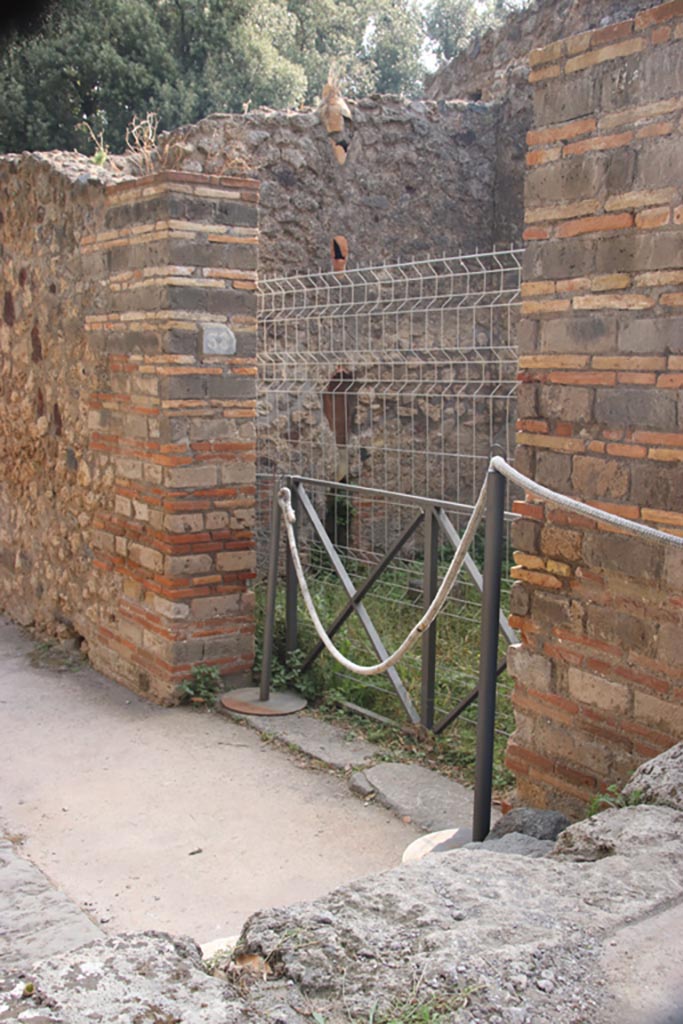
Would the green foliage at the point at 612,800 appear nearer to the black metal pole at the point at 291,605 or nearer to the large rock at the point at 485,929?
the large rock at the point at 485,929

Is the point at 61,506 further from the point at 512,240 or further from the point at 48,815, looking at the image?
the point at 512,240

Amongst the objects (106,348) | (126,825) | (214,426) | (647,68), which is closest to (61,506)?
(106,348)

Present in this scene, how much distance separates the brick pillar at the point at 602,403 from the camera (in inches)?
126

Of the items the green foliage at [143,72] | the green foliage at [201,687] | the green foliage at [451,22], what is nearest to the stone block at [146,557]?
the green foliage at [201,687]

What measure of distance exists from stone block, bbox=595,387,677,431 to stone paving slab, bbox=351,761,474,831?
1756mm

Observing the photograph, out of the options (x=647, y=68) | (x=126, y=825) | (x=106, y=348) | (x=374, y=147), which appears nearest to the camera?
(x=647, y=68)

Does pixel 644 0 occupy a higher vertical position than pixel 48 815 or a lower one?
higher

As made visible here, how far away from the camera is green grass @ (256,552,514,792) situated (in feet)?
16.1

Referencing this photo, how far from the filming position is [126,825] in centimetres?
422

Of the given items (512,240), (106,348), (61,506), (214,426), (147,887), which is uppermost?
(512,240)

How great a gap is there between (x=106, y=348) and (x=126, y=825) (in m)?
2.87

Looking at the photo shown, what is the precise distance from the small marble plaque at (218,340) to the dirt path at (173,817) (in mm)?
1945

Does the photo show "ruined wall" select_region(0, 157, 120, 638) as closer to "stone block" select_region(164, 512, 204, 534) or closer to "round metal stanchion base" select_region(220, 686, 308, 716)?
"stone block" select_region(164, 512, 204, 534)

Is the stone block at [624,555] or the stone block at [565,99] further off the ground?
the stone block at [565,99]
